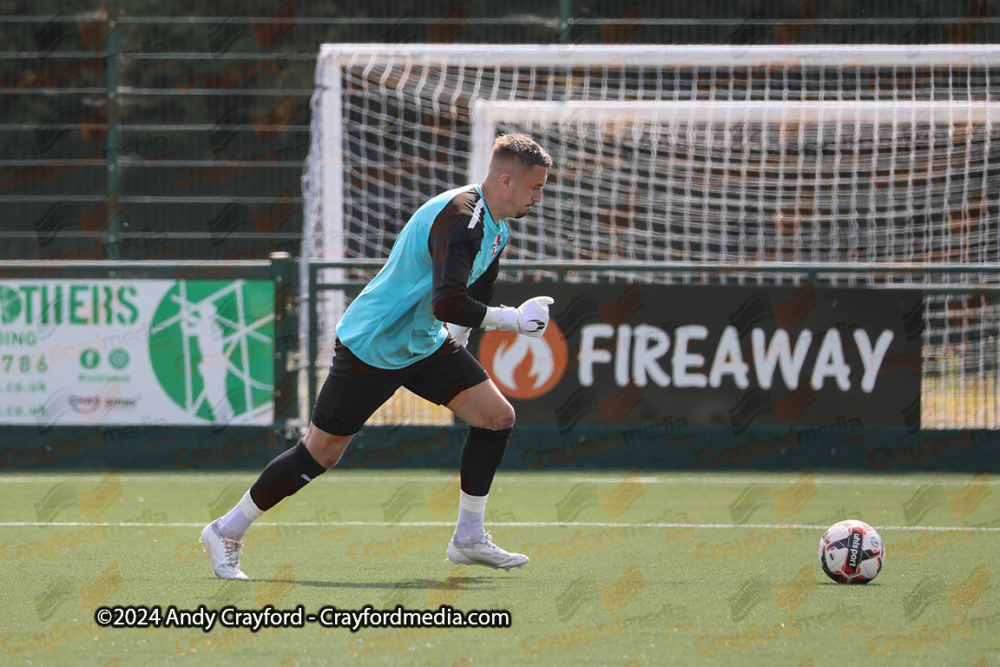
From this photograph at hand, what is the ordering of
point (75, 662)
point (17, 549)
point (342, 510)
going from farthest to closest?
point (342, 510) → point (17, 549) → point (75, 662)

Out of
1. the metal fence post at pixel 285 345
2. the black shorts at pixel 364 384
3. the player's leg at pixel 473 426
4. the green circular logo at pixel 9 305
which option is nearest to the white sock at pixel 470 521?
the player's leg at pixel 473 426

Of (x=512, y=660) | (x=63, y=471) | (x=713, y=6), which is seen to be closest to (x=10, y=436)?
(x=63, y=471)

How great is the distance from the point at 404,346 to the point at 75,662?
1.97 metres

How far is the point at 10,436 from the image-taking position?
9.56 metres

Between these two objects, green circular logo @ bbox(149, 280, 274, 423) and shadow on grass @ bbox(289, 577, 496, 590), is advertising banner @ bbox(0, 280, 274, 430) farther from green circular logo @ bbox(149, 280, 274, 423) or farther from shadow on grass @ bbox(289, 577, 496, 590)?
shadow on grass @ bbox(289, 577, 496, 590)

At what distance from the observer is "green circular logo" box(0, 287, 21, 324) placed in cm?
948

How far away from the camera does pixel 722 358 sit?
955cm

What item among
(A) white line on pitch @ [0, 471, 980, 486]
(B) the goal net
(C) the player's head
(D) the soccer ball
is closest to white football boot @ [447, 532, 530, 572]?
(D) the soccer ball

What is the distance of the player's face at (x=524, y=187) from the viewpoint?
5.35 metres

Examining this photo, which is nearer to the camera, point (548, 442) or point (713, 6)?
point (548, 442)

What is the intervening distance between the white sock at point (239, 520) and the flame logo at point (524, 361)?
408 centimetres

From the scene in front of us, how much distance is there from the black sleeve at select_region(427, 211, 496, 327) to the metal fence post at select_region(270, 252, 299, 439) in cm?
446

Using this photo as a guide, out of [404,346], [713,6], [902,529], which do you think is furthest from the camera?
[713,6]

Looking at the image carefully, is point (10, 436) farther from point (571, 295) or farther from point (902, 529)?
point (902, 529)
